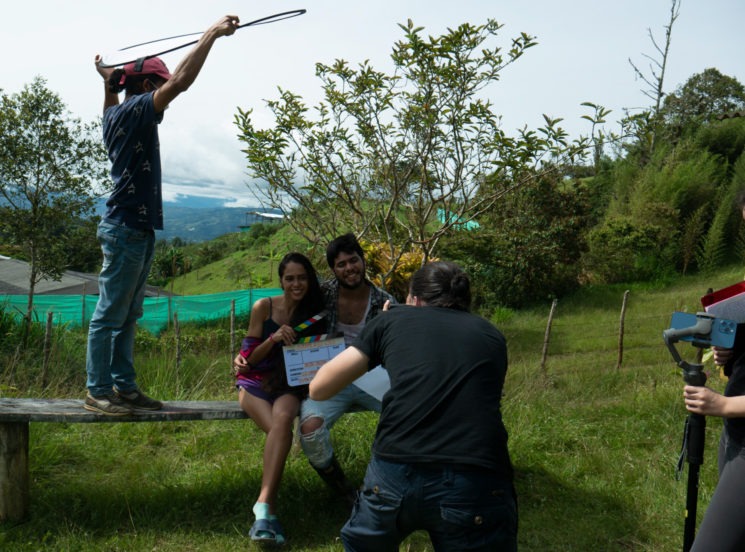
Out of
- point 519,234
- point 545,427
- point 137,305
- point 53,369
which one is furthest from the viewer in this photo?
point 519,234

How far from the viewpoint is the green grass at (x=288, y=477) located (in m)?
3.31

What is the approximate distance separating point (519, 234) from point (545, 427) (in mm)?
11153

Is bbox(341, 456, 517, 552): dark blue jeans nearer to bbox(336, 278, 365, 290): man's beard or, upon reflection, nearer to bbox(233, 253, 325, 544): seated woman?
bbox(233, 253, 325, 544): seated woman

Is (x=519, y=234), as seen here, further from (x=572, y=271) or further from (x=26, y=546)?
(x=26, y=546)

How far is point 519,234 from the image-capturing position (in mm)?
15422

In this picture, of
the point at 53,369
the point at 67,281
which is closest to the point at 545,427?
the point at 53,369

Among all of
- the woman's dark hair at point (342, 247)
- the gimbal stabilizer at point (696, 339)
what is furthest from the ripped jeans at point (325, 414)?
the gimbal stabilizer at point (696, 339)

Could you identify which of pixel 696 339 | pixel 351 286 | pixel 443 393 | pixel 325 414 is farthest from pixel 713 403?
pixel 351 286

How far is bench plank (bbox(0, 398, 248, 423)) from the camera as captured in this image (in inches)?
127

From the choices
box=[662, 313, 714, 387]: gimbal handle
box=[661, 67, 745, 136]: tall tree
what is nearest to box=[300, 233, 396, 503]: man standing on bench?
box=[662, 313, 714, 387]: gimbal handle

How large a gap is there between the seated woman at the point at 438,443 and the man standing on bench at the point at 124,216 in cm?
150

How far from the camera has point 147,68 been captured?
10.4 feet

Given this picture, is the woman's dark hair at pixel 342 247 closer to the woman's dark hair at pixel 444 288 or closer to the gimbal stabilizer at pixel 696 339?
the woman's dark hair at pixel 444 288

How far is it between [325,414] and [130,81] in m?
1.94
